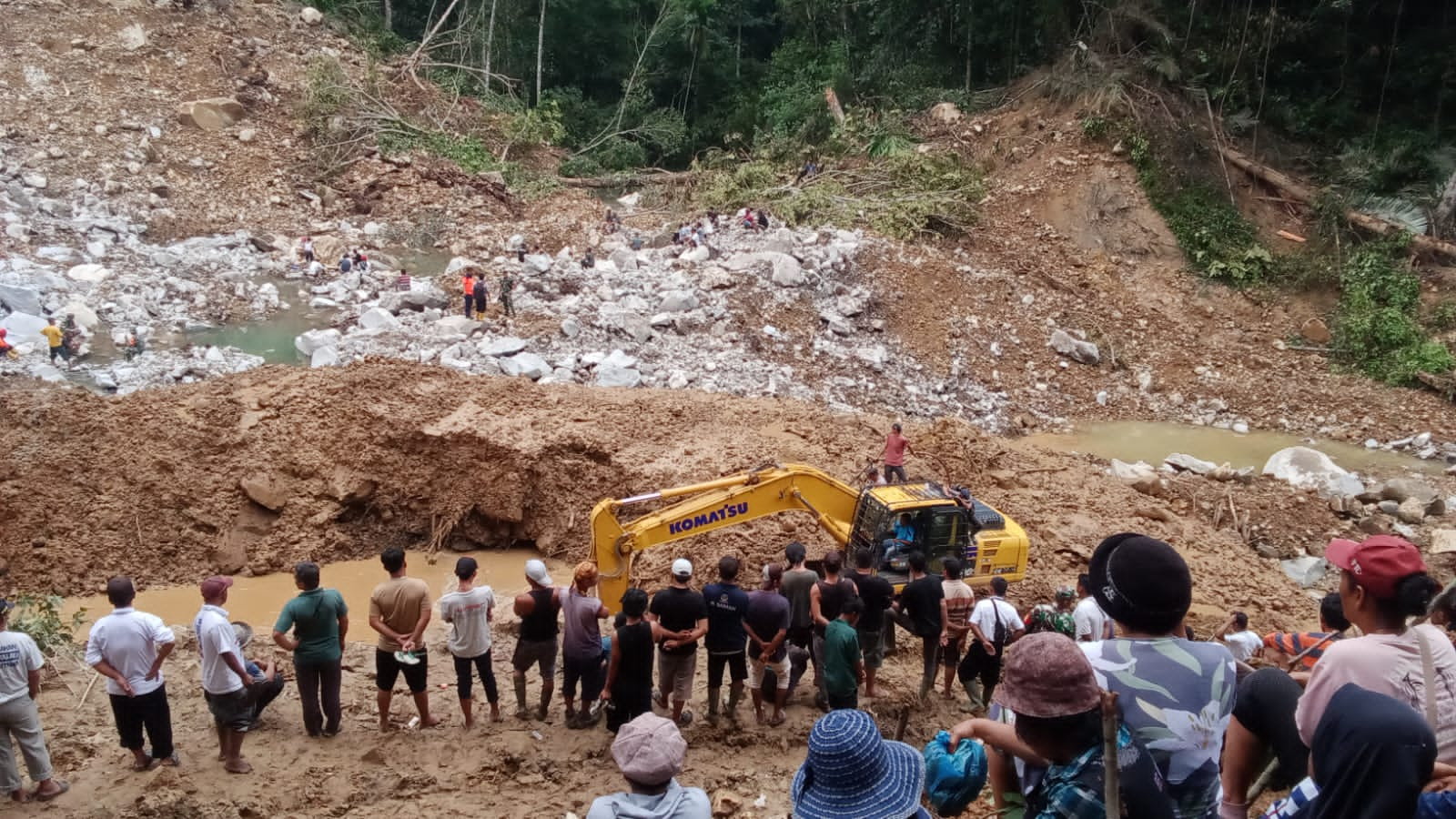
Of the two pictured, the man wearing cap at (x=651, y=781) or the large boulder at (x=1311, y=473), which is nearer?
the man wearing cap at (x=651, y=781)

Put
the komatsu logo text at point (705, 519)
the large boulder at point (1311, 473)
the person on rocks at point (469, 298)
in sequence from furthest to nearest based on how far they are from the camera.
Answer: the person on rocks at point (469, 298)
the large boulder at point (1311, 473)
the komatsu logo text at point (705, 519)

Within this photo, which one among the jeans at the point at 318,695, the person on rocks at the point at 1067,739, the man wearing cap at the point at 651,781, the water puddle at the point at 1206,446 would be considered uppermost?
the person on rocks at the point at 1067,739

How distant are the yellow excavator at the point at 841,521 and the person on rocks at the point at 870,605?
1333 millimetres

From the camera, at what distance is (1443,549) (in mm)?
10859

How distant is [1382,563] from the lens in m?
2.77

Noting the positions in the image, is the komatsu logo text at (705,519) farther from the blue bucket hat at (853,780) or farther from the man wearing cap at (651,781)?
the blue bucket hat at (853,780)

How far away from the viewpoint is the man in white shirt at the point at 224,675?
17.9 ft

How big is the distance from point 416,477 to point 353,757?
5.15 meters

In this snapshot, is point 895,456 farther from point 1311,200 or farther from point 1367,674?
point 1311,200

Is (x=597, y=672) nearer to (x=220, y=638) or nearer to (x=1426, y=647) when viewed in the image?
(x=220, y=638)

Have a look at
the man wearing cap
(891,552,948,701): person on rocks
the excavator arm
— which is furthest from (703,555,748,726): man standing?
the man wearing cap

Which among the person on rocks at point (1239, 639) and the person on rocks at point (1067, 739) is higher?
the person on rocks at point (1067, 739)

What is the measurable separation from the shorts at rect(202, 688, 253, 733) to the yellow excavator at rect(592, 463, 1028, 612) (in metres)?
2.83

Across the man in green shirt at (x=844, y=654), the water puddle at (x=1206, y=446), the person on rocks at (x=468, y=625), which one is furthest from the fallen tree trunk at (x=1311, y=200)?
the person on rocks at (x=468, y=625)
